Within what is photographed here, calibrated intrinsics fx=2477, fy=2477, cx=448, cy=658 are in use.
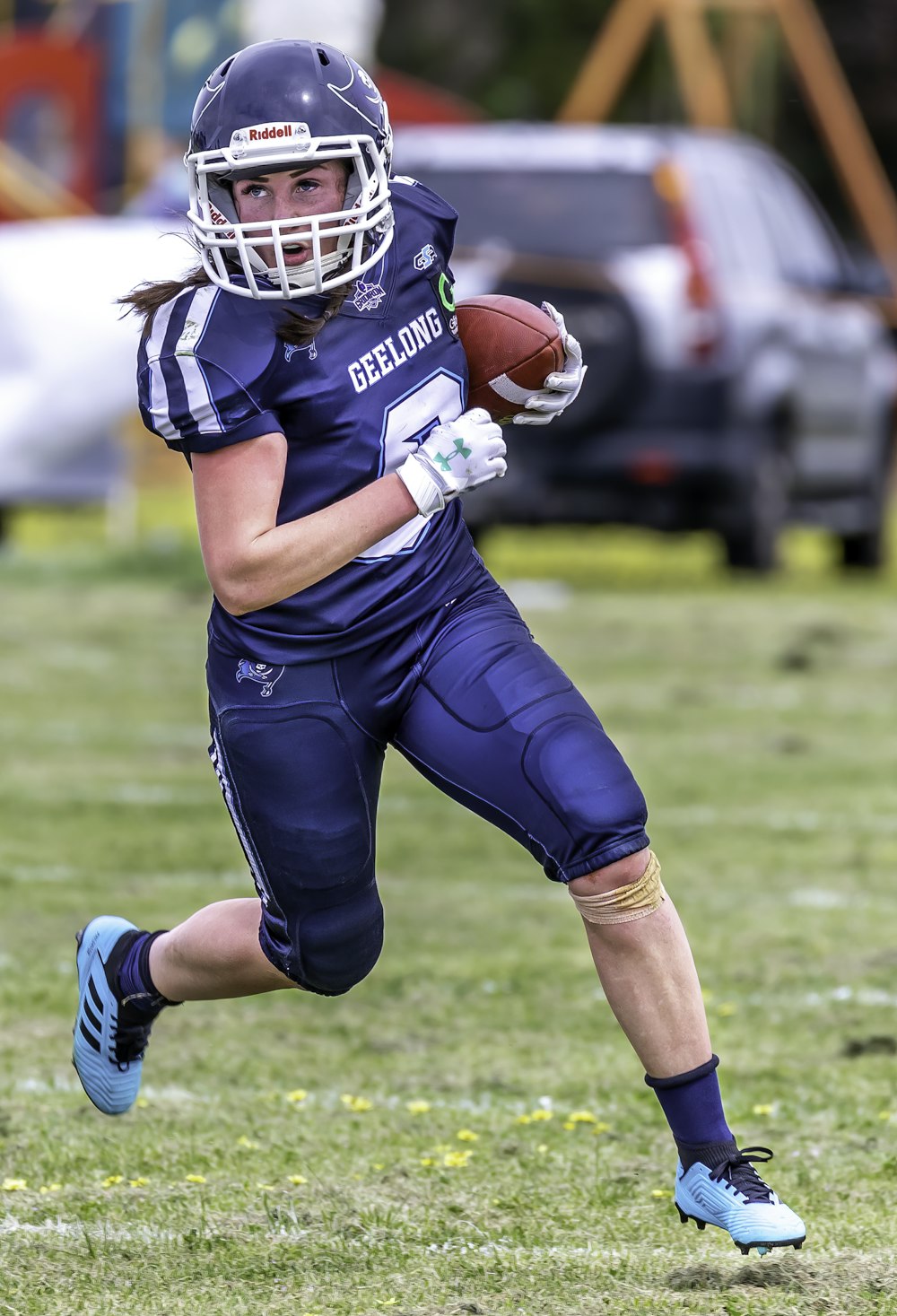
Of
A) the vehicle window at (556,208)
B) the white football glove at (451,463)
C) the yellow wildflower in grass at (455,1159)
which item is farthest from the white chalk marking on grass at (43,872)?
the vehicle window at (556,208)

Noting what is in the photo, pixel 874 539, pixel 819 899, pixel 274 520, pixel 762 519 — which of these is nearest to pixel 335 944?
pixel 274 520

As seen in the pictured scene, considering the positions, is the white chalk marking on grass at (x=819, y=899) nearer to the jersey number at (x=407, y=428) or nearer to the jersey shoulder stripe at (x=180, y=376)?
the jersey number at (x=407, y=428)

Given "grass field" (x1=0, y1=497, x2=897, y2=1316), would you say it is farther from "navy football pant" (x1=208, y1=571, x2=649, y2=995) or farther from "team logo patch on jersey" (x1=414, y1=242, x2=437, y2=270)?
"team logo patch on jersey" (x1=414, y1=242, x2=437, y2=270)

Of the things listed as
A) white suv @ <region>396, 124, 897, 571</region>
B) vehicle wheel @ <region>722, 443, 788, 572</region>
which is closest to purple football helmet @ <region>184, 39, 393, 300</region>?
white suv @ <region>396, 124, 897, 571</region>

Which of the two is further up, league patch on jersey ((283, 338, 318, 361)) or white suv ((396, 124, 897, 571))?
league patch on jersey ((283, 338, 318, 361))

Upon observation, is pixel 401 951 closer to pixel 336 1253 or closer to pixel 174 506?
pixel 336 1253

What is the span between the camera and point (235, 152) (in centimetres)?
377

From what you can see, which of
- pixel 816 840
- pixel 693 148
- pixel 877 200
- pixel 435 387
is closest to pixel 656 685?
pixel 816 840

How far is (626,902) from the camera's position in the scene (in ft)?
12.2

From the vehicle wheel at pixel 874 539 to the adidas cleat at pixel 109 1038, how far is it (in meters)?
10.3

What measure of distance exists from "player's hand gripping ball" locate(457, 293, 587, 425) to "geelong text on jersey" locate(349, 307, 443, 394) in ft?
0.59

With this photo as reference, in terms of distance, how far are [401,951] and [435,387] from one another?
7.44 feet

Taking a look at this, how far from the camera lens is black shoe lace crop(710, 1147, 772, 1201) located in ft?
12.2

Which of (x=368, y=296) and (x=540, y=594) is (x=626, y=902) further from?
(x=540, y=594)
